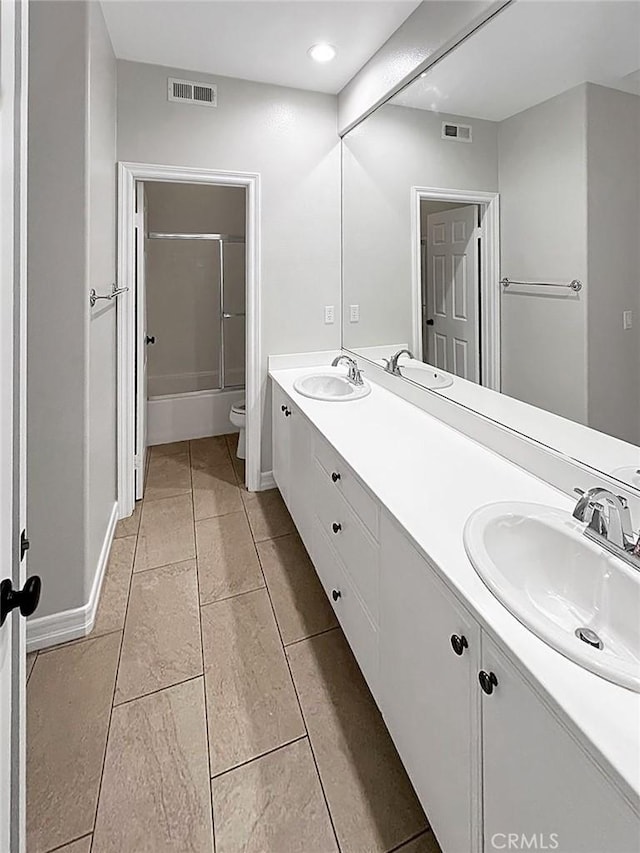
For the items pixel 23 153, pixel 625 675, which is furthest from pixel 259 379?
pixel 625 675

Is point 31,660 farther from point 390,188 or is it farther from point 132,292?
point 390,188

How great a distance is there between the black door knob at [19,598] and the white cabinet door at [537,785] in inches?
30.4

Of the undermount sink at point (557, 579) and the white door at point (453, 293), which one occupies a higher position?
the white door at point (453, 293)

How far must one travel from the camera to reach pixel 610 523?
44.2 inches

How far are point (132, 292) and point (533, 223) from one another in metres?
2.28

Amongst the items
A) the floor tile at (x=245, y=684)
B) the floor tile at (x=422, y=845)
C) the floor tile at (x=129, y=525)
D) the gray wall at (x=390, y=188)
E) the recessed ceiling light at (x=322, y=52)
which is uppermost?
the recessed ceiling light at (x=322, y=52)

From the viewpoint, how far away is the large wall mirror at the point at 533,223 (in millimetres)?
1309

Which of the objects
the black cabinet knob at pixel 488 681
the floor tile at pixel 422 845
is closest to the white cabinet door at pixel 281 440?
the floor tile at pixel 422 845

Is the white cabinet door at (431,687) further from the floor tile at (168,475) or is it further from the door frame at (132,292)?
the floor tile at (168,475)

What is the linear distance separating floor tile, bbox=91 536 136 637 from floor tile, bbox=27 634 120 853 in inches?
3.3

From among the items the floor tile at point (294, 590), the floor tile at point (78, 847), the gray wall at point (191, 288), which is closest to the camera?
the floor tile at point (78, 847)

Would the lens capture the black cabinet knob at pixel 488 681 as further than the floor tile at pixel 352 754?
No

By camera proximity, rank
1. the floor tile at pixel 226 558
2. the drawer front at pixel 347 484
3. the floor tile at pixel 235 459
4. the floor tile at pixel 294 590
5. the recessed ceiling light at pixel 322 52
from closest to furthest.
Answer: the drawer front at pixel 347 484, the floor tile at pixel 294 590, the floor tile at pixel 226 558, the recessed ceiling light at pixel 322 52, the floor tile at pixel 235 459

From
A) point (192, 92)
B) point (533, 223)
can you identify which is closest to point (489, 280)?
point (533, 223)
